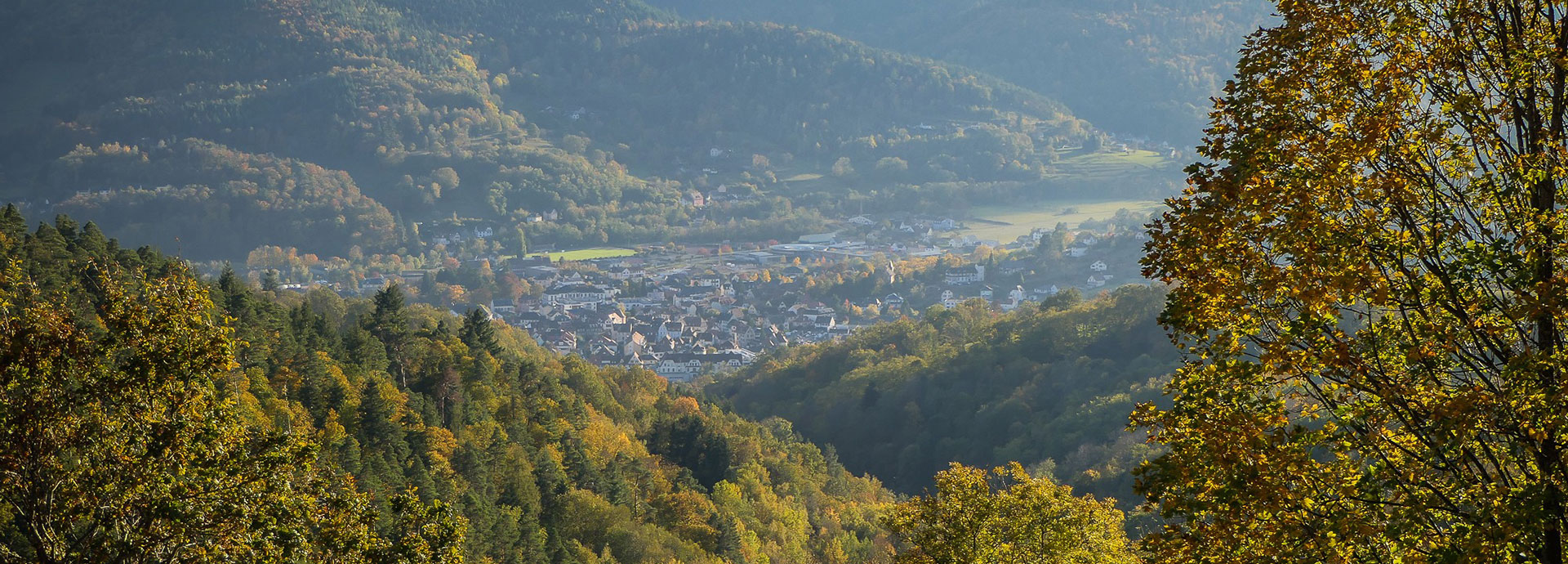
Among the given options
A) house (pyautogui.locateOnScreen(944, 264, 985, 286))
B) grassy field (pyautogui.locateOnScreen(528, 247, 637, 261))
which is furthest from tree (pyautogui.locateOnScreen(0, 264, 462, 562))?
grassy field (pyautogui.locateOnScreen(528, 247, 637, 261))

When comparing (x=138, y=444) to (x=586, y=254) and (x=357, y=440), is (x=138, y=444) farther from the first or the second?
(x=586, y=254)

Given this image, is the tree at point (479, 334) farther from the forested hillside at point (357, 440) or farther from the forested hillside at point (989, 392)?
the forested hillside at point (989, 392)

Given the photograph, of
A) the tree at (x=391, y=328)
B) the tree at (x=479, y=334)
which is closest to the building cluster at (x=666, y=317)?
the tree at (x=479, y=334)

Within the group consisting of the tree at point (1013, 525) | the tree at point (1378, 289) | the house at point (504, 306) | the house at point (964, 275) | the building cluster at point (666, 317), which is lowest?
the house at point (504, 306)

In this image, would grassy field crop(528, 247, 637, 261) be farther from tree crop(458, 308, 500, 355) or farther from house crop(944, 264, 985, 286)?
tree crop(458, 308, 500, 355)

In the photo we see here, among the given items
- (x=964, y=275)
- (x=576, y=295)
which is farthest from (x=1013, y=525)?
(x=964, y=275)

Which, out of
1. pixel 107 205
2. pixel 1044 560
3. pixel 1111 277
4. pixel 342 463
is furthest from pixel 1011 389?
pixel 107 205
